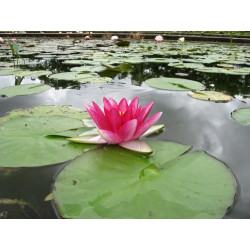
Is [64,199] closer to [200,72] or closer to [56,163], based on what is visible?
[56,163]

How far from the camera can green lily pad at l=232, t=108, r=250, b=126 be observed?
4.67ft

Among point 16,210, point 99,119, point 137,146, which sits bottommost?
point 16,210

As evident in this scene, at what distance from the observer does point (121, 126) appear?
1.05 m

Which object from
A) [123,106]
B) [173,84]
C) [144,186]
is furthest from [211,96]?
[144,186]

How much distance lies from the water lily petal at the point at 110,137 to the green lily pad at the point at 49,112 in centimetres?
41

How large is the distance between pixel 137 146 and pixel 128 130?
0.09 m

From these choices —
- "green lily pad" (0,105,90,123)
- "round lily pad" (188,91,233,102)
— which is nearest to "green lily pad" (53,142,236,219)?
"green lily pad" (0,105,90,123)

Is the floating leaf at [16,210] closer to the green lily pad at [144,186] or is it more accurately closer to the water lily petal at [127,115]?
the green lily pad at [144,186]

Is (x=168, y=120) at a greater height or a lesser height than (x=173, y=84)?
lesser

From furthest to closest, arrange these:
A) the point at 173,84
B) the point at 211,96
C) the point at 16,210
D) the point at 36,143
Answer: the point at 173,84 < the point at 211,96 < the point at 36,143 < the point at 16,210

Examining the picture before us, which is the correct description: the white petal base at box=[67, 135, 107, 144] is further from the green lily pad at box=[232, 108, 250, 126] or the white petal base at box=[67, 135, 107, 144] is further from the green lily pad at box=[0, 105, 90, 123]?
the green lily pad at box=[232, 108, 250, 126]

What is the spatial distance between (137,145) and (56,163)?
0.36m

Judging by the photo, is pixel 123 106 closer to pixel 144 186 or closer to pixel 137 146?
pixel 137 146

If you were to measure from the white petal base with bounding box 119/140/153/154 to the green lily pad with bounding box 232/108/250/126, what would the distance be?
0.73 m
